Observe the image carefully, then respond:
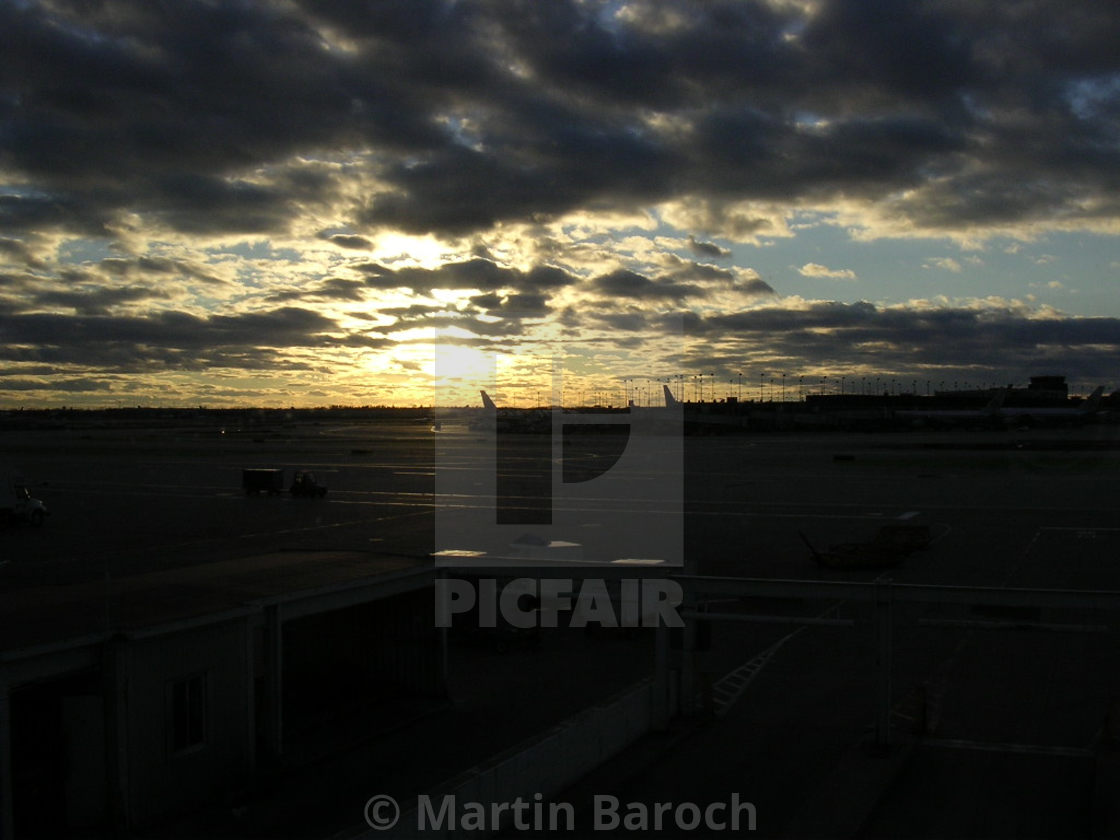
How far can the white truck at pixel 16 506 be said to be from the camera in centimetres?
5031

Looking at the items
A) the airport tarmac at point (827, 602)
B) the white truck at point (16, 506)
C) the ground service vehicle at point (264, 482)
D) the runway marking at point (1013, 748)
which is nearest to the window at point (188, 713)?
the airport tarmac at point (827, 602)

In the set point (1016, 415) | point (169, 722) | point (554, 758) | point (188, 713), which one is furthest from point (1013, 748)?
point (1016, 415)

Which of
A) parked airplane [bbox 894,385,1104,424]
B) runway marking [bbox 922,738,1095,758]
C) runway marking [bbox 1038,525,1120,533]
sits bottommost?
runway marking [bbox 1038,525,1120,533]

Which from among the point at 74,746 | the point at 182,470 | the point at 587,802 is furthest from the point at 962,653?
the point at 182,470

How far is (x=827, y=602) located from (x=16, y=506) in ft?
146

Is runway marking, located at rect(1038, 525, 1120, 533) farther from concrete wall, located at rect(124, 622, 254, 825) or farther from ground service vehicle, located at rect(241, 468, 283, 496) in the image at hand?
ground service vehicle, located at rect(241, 468, 283, 496)

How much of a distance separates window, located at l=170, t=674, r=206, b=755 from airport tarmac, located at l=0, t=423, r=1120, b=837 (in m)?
1.53

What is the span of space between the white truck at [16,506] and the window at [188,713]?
44465 millimetres

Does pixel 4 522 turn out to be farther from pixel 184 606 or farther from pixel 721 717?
pixel 721 717

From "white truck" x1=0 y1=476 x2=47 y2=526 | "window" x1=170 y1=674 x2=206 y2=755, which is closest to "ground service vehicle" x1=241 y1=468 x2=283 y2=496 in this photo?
"white truck" x1=0 y1=476 x2=47 y2=526

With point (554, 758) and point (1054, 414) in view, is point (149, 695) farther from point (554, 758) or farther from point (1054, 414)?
point (1054, 414)

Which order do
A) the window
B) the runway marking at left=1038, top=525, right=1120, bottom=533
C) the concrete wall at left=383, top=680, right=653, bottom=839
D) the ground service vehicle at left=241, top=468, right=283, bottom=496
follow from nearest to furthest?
the concrete wall at left=383, top=680, right=653, bottom=839
the window
the runway marking at left=1038, top=525, right=1120, bottom=533
the ground service vehicle at left=241, top=468, right=283, bottom=496

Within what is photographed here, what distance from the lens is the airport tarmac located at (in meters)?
13.6

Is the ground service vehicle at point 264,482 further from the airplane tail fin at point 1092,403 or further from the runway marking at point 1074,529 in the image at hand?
the airplane tail fin at point 1092,403
